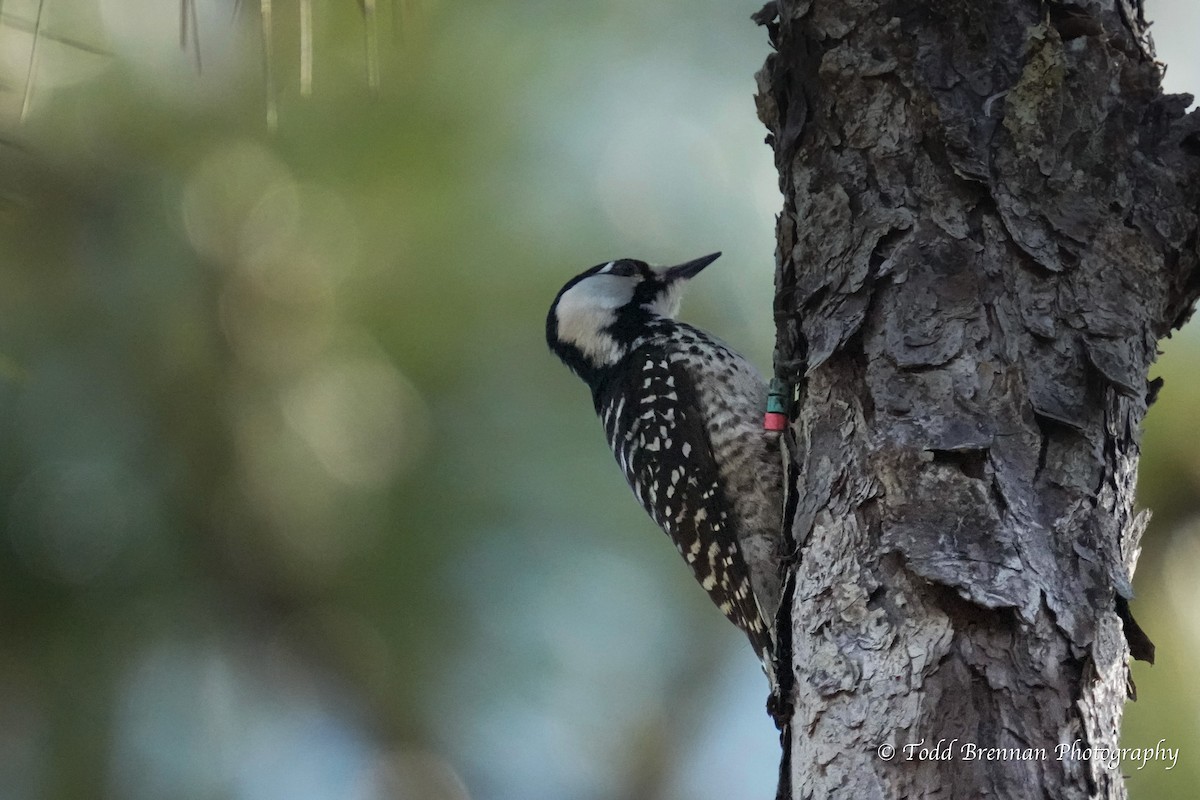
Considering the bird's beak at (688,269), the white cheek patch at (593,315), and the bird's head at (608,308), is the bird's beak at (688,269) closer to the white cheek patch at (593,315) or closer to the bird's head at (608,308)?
the bird's head at (608,308)

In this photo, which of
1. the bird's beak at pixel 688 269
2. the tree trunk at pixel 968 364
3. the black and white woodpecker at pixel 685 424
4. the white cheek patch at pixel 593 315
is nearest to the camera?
the tree trunk at pixel 968 364

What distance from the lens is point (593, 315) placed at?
387 centimetres

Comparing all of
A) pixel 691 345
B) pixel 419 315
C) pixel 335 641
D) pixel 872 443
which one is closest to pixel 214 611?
pixel 335 641

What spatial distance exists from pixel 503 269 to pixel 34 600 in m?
1.65

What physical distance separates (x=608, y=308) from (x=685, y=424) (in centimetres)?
64

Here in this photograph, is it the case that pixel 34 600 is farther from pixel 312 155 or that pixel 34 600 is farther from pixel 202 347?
pixel 312 155

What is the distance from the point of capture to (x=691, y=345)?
11.9 ft

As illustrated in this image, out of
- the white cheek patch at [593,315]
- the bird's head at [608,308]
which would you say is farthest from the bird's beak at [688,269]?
the white cheek patch at [593,315]

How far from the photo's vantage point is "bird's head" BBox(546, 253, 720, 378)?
3.82m

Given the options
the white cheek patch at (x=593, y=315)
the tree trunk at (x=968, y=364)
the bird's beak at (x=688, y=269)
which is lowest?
the tree trunk at (x=968, y=364)

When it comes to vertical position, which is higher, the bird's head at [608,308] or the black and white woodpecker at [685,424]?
the bird's head at [608,308]

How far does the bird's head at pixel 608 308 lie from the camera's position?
3.82m

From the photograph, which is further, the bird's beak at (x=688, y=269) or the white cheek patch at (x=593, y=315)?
the bird's beak at (x=688, y=269)

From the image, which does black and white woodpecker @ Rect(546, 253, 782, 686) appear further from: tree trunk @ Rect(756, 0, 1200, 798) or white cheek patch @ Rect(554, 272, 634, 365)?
tree trunk @ Rect(756, 0, 1200, 798)
